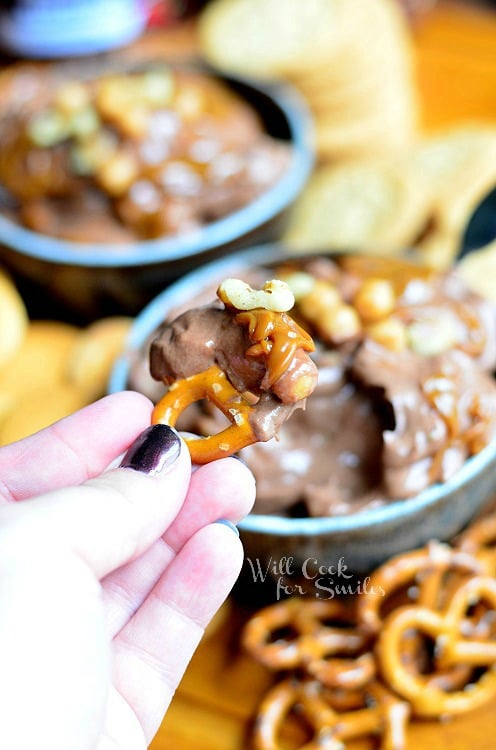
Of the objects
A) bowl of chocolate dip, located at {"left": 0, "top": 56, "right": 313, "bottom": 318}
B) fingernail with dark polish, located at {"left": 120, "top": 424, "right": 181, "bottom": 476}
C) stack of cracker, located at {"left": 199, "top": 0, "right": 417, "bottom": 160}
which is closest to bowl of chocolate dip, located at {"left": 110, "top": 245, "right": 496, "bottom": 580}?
fingernail with dark polish, located at {"left": 120, "top": 424, "right": 181, "bottom": 476}

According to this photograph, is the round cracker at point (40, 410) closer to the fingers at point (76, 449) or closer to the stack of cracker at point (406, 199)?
the fingers at point (76, 449)

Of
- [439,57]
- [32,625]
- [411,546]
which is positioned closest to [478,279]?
[411,546]

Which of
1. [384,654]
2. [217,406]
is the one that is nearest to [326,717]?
[384,654]

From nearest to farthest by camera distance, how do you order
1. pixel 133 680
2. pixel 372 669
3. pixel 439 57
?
pixel 133 680
pixel 372 669
pixel 439 57

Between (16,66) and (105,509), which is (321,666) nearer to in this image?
(105,509)

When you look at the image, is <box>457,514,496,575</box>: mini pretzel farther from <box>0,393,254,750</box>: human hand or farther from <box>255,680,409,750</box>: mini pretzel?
<box>0,393,254,750</box>: human hand

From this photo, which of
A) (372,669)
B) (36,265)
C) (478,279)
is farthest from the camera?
(36,265)
